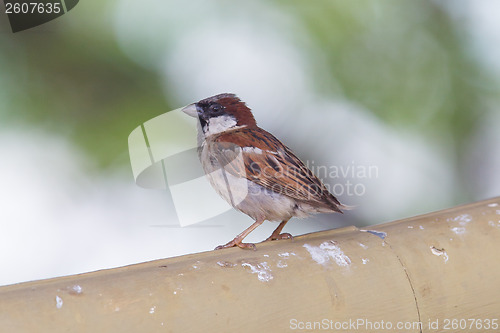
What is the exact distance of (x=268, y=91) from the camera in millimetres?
2369

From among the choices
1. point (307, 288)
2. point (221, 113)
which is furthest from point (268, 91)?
point (307, 288)

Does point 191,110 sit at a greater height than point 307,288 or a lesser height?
greater

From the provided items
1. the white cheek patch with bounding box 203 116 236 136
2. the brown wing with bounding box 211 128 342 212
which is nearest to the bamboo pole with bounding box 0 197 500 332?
the brown wing with bounding box 211 128 342 212

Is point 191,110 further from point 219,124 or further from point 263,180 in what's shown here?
point 263,180

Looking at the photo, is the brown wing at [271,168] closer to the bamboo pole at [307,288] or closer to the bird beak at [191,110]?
the bird beak at [191,110]

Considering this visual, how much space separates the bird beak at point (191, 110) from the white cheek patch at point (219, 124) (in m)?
0.06

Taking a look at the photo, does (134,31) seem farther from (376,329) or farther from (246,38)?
(376,329)

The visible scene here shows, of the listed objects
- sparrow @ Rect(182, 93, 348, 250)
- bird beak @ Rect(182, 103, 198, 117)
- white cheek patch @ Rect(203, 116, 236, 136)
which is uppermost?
bird beak @ Rect(182, 103, 198, 117)

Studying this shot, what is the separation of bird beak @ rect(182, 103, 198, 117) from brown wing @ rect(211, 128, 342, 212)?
13cm

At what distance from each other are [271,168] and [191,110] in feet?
1.01

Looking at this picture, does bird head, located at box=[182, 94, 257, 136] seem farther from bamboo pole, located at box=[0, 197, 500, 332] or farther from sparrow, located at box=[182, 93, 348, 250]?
bamboo pole, located at box=[0, 197, 500, 332]

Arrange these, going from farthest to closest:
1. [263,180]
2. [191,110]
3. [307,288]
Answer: [191,110] < [263,180] < [307,288]

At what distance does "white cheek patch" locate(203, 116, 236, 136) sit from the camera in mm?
2090

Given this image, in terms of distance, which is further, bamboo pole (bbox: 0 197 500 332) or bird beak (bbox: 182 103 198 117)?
bird beak (bbox: 182 103 198 117)
